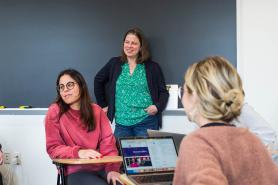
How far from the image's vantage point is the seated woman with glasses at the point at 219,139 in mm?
1007

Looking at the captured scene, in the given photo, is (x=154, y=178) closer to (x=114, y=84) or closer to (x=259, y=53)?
(x=114, y=84)

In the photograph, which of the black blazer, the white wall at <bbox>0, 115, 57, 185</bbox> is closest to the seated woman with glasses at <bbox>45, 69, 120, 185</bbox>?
the black blazer

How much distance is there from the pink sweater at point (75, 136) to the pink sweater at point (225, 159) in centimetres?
152

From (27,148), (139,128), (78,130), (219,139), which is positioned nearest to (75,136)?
(78,130)

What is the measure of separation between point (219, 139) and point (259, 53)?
99.7 inches

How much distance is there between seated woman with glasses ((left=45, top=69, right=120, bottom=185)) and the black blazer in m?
0.77

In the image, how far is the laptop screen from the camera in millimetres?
1735

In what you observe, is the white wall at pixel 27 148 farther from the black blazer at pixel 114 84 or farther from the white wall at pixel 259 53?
the white wall at pixel 259 53

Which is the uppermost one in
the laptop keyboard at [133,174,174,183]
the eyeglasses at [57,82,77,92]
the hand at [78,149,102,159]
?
the eyeglasses at [57,82,77,92]

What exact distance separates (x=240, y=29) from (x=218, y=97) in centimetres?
249

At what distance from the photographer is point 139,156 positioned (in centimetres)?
176

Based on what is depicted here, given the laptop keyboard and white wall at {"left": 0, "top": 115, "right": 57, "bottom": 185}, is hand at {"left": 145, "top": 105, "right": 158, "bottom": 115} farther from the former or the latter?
the laptop keyboard

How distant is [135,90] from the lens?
3355mm

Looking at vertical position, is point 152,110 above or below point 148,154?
below
